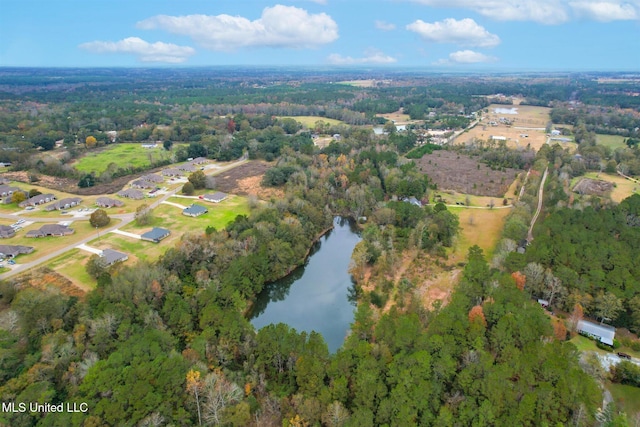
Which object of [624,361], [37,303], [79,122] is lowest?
[624,361]

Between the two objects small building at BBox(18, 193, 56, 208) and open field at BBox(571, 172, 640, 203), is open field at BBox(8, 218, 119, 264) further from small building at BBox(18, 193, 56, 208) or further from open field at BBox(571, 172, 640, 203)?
open field at BBox(571, 172, 640, 203)

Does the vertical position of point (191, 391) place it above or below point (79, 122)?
below

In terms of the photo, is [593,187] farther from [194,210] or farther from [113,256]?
[113,256]

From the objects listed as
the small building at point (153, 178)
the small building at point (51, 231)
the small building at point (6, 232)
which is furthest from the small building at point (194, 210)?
the small building at point (6, 232)

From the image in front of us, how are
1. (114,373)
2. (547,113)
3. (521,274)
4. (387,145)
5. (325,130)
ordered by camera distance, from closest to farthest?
(114,373), (521,274), (387,145), (325,130), (547,113)

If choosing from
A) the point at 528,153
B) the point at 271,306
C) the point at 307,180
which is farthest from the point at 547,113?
the point at 271,306

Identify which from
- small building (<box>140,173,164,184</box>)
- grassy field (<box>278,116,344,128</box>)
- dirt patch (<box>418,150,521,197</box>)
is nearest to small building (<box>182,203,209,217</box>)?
small building (<box>140,173,164,184</box>)

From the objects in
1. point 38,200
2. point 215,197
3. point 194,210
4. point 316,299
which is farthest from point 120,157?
point 316,299

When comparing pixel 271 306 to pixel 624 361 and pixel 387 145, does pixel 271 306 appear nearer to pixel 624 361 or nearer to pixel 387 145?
pixel 624 361
